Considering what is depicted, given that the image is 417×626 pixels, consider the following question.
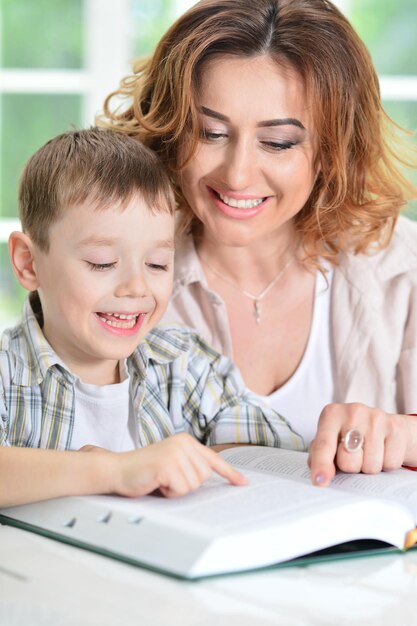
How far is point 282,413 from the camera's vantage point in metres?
1.96

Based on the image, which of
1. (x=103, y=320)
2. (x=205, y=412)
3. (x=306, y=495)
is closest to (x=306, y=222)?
(x=205, y=412)

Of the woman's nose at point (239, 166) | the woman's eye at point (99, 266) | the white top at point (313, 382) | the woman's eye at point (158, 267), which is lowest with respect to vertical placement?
the white top at point (313, 382)

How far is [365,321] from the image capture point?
2.00 m

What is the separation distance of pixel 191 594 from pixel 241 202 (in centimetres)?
102

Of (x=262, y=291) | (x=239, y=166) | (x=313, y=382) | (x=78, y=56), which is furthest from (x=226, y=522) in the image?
(x=78, y=56)

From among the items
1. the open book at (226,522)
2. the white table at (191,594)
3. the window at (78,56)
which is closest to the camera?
the white table at (191,594)

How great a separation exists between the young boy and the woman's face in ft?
0.63

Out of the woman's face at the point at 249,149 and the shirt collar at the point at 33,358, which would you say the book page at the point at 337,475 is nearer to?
the shirt collar at the point at 33,358

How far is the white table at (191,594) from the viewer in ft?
2.94

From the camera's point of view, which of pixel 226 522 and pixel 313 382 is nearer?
pixel 226 522

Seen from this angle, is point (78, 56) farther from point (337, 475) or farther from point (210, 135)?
point (337, 475)

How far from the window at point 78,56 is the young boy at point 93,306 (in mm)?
2867

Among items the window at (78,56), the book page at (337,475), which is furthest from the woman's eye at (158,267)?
the window at (78,56)

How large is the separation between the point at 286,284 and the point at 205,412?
48 cm
